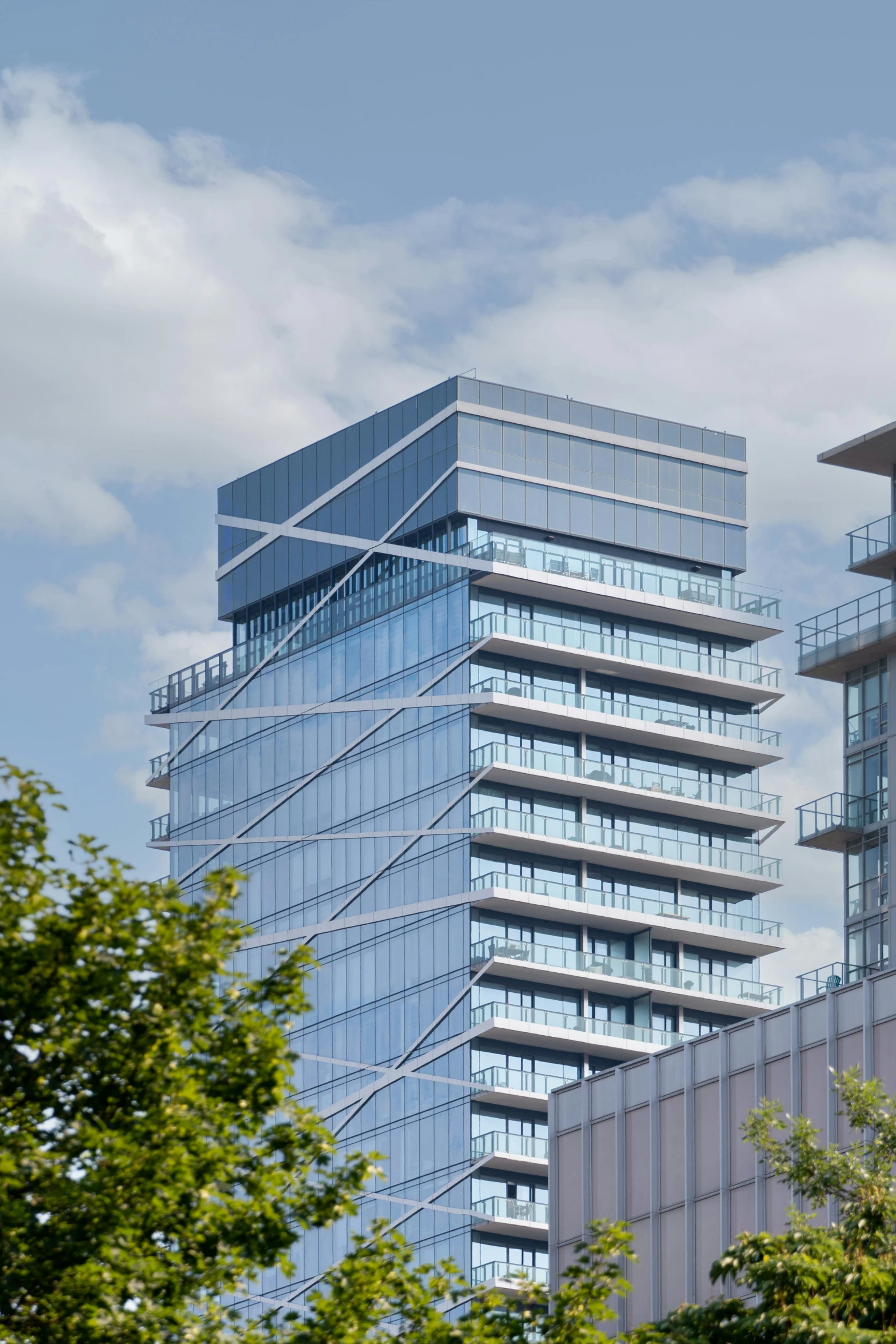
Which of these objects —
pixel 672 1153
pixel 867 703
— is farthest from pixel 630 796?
pixel 672 1153

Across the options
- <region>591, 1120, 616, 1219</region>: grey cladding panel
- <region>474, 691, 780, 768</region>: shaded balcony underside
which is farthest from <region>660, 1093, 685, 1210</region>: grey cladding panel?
<region>474, 691, 780, 768</region>: shaded balcony underside

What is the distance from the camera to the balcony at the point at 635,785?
392 ft

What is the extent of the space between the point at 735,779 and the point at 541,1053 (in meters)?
17.5

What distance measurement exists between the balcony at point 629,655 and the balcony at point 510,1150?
21193 millimetres

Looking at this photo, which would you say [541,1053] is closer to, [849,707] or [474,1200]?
[474,1200]

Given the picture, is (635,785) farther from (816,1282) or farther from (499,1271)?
(816,1282)

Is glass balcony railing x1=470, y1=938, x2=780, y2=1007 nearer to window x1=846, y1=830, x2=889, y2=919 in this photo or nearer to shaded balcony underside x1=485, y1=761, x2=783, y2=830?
shaded balcony underside x1=485, y1=761, x2=783, y2=830

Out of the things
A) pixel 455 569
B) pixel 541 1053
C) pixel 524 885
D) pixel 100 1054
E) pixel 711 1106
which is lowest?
pixel 100 1054

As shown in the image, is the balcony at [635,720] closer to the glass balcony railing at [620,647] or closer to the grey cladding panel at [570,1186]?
the glass balcony railing at [620,647]

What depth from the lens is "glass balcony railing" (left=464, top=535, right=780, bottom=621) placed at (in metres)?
122

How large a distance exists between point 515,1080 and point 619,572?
23925 mm

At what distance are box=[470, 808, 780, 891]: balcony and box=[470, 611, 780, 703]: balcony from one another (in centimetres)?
709

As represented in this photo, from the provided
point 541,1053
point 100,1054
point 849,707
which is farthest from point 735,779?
point 100,1054

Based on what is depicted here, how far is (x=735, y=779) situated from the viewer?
126250mm
